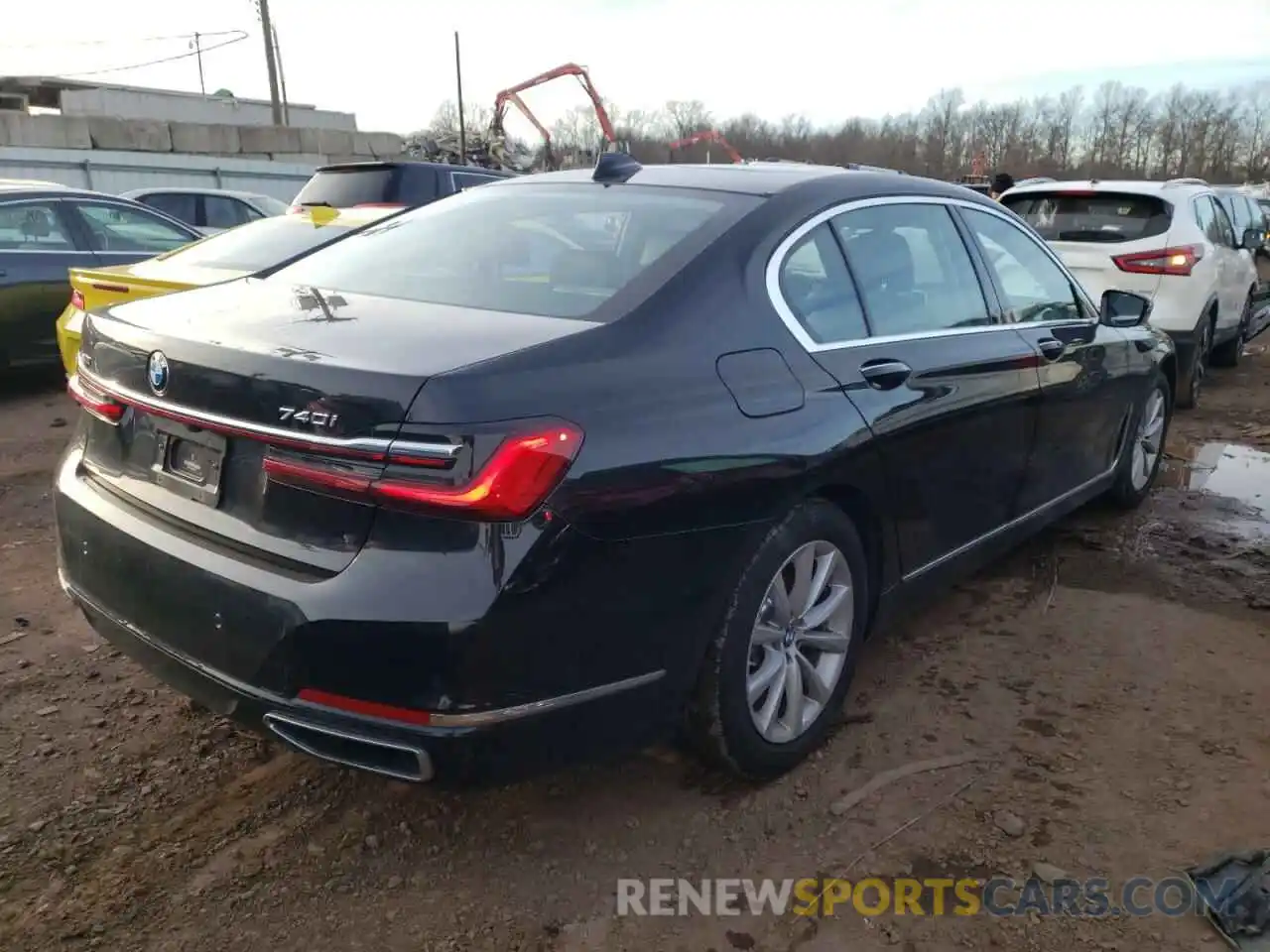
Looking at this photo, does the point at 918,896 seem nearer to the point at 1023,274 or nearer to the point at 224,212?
the point at 1023,274

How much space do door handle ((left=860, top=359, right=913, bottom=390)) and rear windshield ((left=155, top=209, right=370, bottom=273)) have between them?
11.7 feet

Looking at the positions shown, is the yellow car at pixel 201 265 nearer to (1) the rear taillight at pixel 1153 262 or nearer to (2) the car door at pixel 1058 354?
(2) the car door at pixel 1058 354

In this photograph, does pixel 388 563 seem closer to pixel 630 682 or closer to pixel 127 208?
pixel 630 682

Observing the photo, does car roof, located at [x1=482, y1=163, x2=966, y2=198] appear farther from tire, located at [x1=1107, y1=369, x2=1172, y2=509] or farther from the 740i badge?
tire, located at [x1=1107, y1=369, x2=1172, y2=509]

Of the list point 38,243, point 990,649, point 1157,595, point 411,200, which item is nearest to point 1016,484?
point 990,649

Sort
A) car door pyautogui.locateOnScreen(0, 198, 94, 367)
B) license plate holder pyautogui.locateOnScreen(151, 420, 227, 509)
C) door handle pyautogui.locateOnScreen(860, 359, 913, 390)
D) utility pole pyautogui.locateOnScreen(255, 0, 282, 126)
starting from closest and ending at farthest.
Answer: license plate holder pyautogui.locateOnScreen(151, 420, 227, 509)
door handle pyautogui.locateOnScreen(860, 359, 913, 390)
car door pyautogui.locateOnScreen(0, 198, 94, 367)
utility pole pyautogui.locateOnScreen(255, 0, 282, 126)

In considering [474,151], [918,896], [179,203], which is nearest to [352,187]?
[179,203]

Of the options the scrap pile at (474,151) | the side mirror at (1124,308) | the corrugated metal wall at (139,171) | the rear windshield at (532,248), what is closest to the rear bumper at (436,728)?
the rear windshield at (532,248)

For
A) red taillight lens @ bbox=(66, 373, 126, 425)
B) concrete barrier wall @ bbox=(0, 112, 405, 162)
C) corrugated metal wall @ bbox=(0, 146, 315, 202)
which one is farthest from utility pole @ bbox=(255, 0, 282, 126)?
red taillight lens @ bbox=(66, 373, 126, 425)

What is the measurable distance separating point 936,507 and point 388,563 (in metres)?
1.91

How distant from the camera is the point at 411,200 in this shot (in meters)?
8.66

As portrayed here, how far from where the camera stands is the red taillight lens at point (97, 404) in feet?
8.41

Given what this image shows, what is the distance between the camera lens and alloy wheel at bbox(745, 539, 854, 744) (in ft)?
8.92

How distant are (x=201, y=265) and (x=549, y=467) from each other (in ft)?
14.4
